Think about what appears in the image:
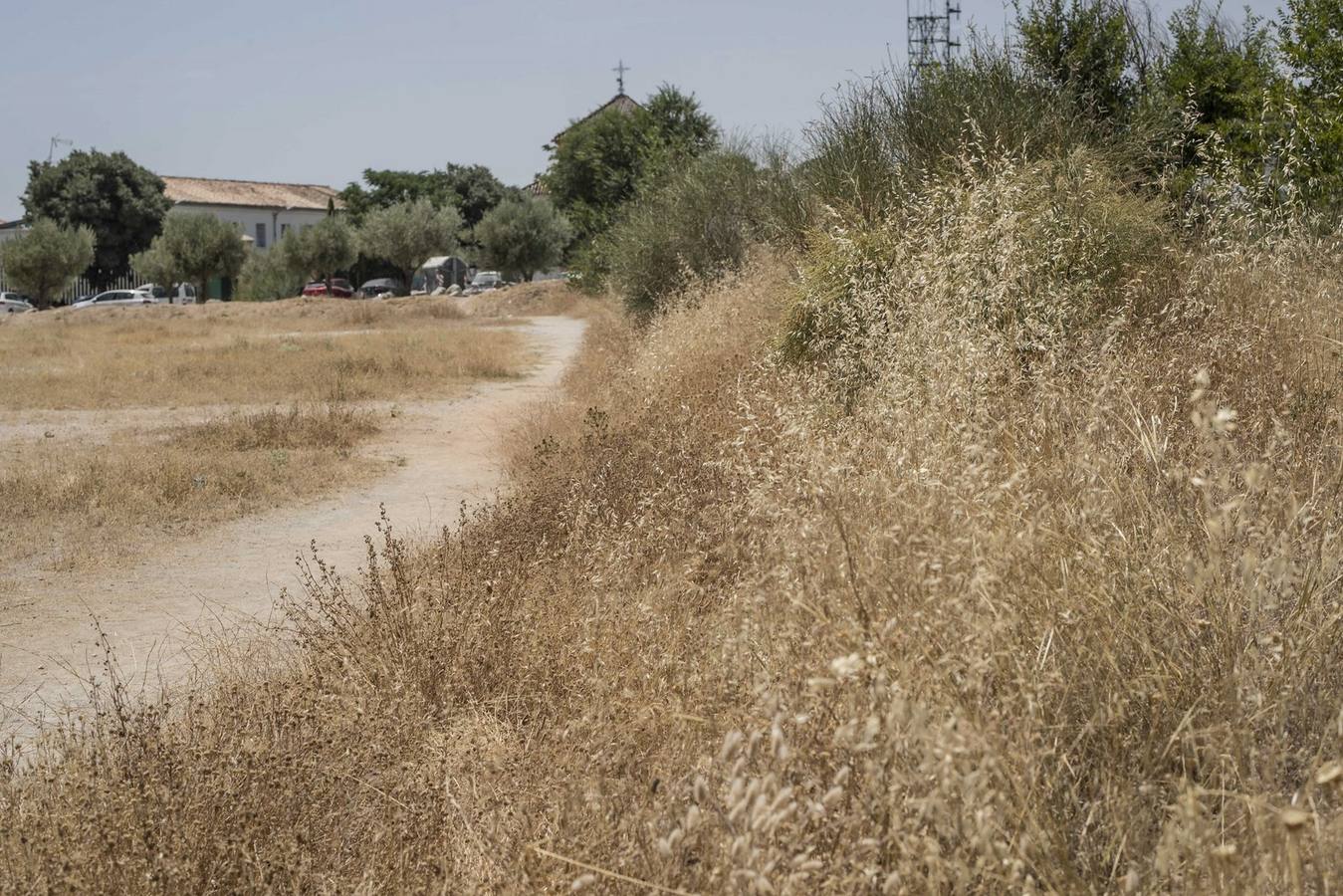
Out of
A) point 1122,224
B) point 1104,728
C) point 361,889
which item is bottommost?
point 361,889

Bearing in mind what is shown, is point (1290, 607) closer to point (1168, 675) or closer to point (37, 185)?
point (1168, 675)

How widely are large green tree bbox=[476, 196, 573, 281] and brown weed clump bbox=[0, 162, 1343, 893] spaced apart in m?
50.7

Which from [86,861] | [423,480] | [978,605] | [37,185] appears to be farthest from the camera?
[37,185]

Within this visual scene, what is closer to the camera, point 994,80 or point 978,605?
point 978,605

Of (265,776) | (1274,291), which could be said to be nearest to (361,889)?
(265,776)

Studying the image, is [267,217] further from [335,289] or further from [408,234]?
[408,234]

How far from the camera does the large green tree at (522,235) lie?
5419 centimetres

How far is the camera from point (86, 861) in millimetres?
2715

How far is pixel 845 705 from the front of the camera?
2.53m

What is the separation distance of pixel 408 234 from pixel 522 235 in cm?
660

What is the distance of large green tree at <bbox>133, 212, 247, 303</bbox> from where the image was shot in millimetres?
49469

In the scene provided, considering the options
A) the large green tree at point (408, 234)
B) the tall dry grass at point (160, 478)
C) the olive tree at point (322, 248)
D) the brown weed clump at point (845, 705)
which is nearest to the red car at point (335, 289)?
the olive tree at point (322, 248)

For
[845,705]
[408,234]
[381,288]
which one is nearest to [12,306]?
[381,288]

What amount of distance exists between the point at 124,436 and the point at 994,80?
8.97m
